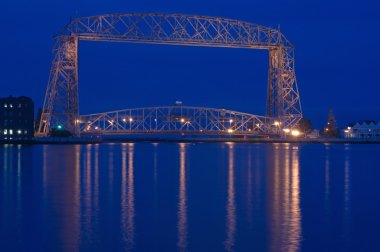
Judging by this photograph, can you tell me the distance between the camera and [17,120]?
57406mm

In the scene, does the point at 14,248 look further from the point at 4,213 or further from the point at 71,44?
the point at 71,44

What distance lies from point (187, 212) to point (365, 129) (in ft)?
240

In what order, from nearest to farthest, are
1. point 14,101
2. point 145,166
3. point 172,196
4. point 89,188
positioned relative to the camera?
1. point 172,196
2. point 89,188
3. point 145,166
4. point 14,101

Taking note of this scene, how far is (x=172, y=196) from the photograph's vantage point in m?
14.7

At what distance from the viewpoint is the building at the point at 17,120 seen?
188 ft

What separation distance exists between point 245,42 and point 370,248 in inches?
1581

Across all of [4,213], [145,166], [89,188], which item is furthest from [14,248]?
[145,166]

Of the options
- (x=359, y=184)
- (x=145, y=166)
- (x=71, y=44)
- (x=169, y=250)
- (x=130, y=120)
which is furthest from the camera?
(x=130, y=120)

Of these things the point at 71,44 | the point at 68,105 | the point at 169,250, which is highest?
the point at 71,44

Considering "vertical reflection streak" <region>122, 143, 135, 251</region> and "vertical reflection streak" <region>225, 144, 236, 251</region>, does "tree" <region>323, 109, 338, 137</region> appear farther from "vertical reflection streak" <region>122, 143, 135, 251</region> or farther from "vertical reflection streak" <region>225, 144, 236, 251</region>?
"vertical reflection streak" <region>122, 143, 135, 251</region>

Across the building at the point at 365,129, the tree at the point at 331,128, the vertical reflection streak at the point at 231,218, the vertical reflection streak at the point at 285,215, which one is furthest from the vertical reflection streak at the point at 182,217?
the building at the point at 365,129

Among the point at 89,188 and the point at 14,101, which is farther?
the point at 14,101

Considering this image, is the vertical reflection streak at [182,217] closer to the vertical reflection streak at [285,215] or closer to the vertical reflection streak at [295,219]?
the vertical reflection streak at [285,215]

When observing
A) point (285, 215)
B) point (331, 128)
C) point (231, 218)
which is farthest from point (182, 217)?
point (331, 128)
